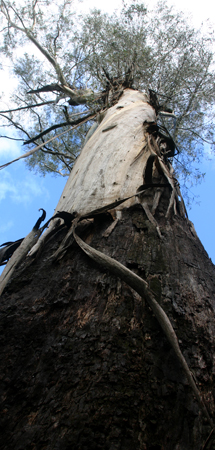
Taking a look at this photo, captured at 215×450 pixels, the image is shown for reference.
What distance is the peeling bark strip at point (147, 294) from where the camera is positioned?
0.80 meters

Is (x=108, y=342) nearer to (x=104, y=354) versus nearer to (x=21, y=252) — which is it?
(x=104, y=354)

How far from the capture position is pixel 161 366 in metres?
0.86

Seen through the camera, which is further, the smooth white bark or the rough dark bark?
the smooth white bark

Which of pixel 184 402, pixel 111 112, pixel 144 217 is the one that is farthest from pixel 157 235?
pixel 111 112

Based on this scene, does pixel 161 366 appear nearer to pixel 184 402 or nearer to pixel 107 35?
pixel 184 402

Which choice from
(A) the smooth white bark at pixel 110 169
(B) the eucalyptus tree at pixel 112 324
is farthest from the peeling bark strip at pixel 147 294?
(A) the smooth white bark at pixel 110 169

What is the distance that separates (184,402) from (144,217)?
92cm

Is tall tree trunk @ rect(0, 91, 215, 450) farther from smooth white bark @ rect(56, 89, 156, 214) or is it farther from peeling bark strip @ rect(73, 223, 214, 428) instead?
smooth white bark @ rect(56, 89, 156, 214)

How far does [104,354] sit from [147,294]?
9.6 inches

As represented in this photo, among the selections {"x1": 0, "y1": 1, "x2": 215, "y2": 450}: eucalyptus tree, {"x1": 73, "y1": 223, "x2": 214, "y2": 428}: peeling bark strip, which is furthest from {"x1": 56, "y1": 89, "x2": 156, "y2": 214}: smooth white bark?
{"x1": 73, "y1": 223, "x2": 214, "y2": 428}: peeling bark strip

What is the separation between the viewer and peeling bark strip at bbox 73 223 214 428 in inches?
31.4

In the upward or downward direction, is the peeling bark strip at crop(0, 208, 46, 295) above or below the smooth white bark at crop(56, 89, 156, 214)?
below

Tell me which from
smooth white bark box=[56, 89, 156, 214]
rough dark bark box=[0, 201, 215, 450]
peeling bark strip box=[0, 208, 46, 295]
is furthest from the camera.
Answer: smooth white bark box=[56, 89, 156, 214]

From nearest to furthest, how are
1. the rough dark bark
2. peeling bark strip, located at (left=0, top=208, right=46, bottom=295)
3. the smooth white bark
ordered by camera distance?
the rough dark bark → peeling bark strip, located at (left=0, top=208, right=46, bottom=295) → the smooth white bark
